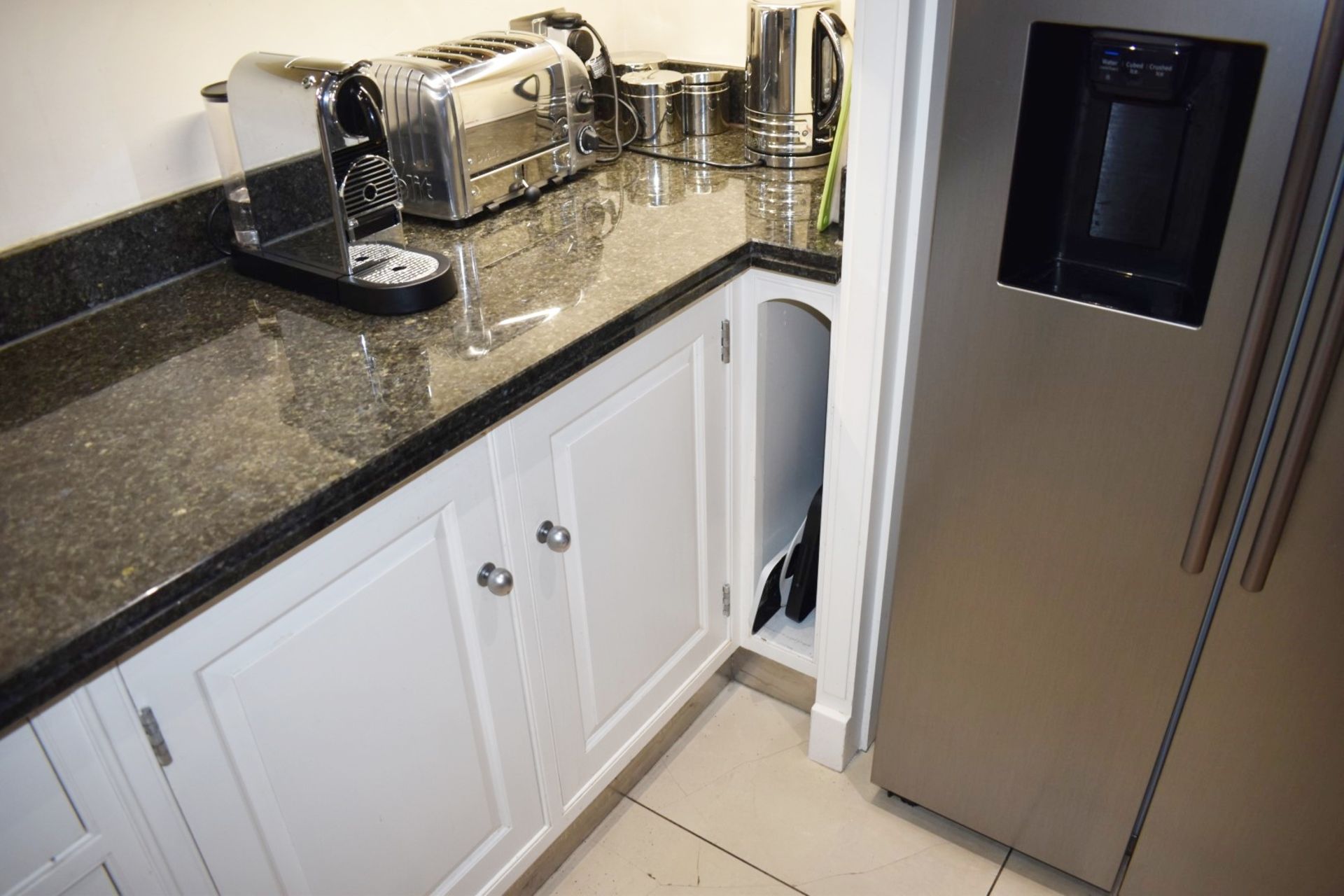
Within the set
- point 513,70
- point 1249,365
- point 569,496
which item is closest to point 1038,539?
point 1249,365

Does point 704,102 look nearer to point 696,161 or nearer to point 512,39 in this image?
point 696,161

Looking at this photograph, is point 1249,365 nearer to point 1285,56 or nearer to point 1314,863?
point 1285,56

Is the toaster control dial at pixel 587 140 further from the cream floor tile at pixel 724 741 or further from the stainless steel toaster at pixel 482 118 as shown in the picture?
the cream floor tile at pixel 724 741

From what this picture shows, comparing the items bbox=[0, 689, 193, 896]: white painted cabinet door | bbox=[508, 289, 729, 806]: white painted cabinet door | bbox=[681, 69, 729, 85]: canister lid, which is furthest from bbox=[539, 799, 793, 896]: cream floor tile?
bbox=[681, 69, 729, 85]: canister lid

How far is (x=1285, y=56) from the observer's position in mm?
1012

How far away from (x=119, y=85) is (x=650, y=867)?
1.42 metres

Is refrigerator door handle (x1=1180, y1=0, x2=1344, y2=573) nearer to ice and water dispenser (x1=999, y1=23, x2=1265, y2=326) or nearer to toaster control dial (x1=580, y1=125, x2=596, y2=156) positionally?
ice and water dispenser (x1=999, y1=23, x2=1265, y2=326)

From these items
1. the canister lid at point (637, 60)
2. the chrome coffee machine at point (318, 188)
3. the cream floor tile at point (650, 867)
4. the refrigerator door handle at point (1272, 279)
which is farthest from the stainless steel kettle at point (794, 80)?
the cream floor tile at point (650, 867)

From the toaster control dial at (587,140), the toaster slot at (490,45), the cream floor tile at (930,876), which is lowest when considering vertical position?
the cream floor tile at (930,876)

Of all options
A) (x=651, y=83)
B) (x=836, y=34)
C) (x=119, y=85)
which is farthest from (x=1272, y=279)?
(x=119, y=85)

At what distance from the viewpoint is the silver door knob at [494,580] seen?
4.30 ft

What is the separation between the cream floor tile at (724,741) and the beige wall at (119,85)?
1.25m

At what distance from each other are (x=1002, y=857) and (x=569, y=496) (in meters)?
0.98

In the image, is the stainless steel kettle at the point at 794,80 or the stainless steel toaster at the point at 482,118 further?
the stainless steel kettle at the point at 794,80
